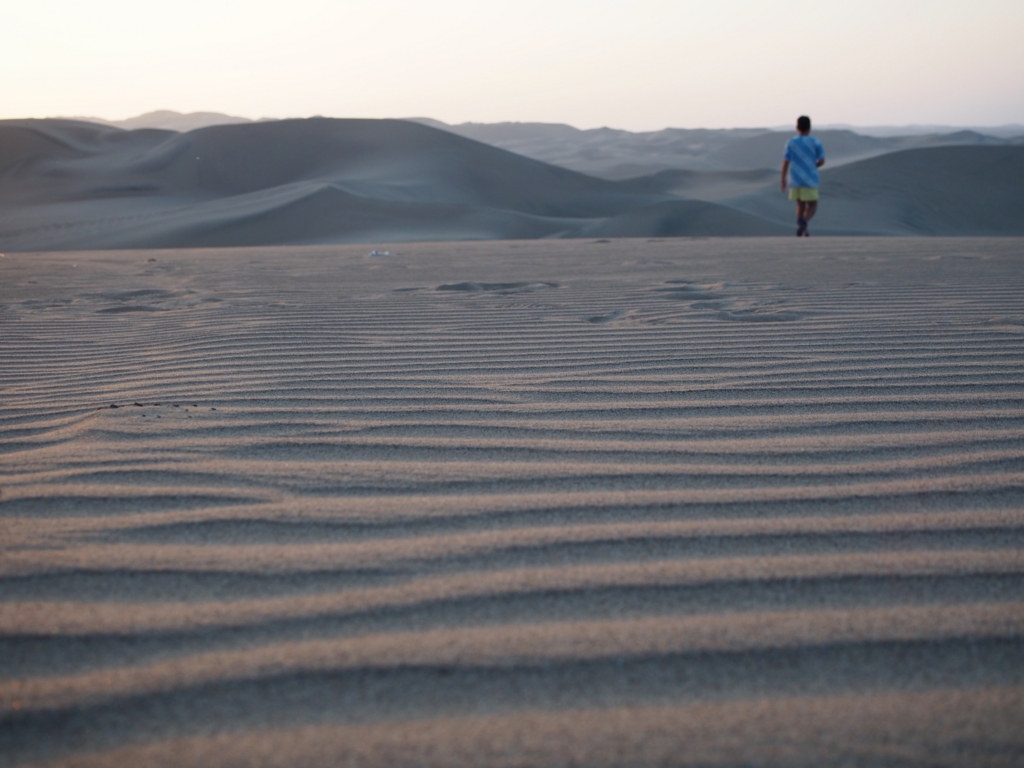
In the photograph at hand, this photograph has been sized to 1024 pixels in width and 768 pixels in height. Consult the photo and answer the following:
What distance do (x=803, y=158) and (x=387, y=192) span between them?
8858mm

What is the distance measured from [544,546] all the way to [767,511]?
506mm

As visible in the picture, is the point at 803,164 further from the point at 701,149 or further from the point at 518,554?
the point at 701,149

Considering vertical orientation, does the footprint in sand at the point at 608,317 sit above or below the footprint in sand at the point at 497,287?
below

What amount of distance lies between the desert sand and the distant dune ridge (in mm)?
9522

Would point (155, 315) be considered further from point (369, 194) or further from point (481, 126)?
point (481, 126)

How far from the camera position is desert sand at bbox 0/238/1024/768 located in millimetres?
1179

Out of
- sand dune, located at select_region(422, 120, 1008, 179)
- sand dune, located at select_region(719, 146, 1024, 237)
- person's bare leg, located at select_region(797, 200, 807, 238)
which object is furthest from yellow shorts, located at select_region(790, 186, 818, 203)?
sand dune, located at select_region(422, 120, 1008, 179)

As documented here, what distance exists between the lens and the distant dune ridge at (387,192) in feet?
43.3

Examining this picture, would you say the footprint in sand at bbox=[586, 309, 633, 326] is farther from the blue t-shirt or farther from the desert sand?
the blue t-shirt

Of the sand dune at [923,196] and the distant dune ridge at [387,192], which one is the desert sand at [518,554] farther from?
the sand dune at [923,196]

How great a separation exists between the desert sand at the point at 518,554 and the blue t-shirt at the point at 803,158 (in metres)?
6.80

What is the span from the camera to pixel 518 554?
1.60m

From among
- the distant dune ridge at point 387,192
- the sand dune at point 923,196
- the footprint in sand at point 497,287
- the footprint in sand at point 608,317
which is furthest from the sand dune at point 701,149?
the footprint in sand at point 608,317

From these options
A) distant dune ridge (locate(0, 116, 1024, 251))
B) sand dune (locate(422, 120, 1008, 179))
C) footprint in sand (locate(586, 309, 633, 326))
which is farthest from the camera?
sand dune (locate(422, 120, 1008, 179))
